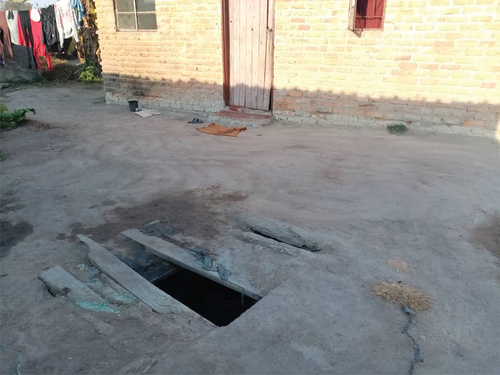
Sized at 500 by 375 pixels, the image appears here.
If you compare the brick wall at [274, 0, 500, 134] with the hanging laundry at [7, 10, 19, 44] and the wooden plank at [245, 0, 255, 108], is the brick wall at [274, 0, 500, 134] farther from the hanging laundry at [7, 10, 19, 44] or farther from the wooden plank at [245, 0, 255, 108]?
the hanging laundry at [7, 10, 19, 44]

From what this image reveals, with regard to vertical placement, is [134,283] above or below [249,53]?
below

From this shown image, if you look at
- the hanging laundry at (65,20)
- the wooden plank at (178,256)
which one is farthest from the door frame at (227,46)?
the hanging laundry at (65,20)

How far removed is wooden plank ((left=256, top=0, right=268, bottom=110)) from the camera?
747 cm

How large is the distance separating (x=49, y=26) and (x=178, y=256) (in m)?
13.1

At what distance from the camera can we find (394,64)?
6.46m

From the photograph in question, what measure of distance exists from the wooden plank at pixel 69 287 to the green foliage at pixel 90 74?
11.5 metres

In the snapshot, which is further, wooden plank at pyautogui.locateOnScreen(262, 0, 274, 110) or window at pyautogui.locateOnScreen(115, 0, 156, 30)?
window at pyautogui.locateOnScreen(115, 0, 156, 30)

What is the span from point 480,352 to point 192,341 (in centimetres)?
171

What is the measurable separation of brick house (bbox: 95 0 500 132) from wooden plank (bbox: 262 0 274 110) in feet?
0.07

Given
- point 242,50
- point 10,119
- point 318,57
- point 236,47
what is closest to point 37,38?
Result: point 10,119

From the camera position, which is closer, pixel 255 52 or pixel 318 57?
pixel 318 57

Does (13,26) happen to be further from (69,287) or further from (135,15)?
(69,287)

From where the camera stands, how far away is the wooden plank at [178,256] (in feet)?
9.82

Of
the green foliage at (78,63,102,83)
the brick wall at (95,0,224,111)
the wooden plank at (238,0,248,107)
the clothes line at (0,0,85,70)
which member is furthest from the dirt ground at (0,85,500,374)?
the clothes line at (0,0,85,70)
